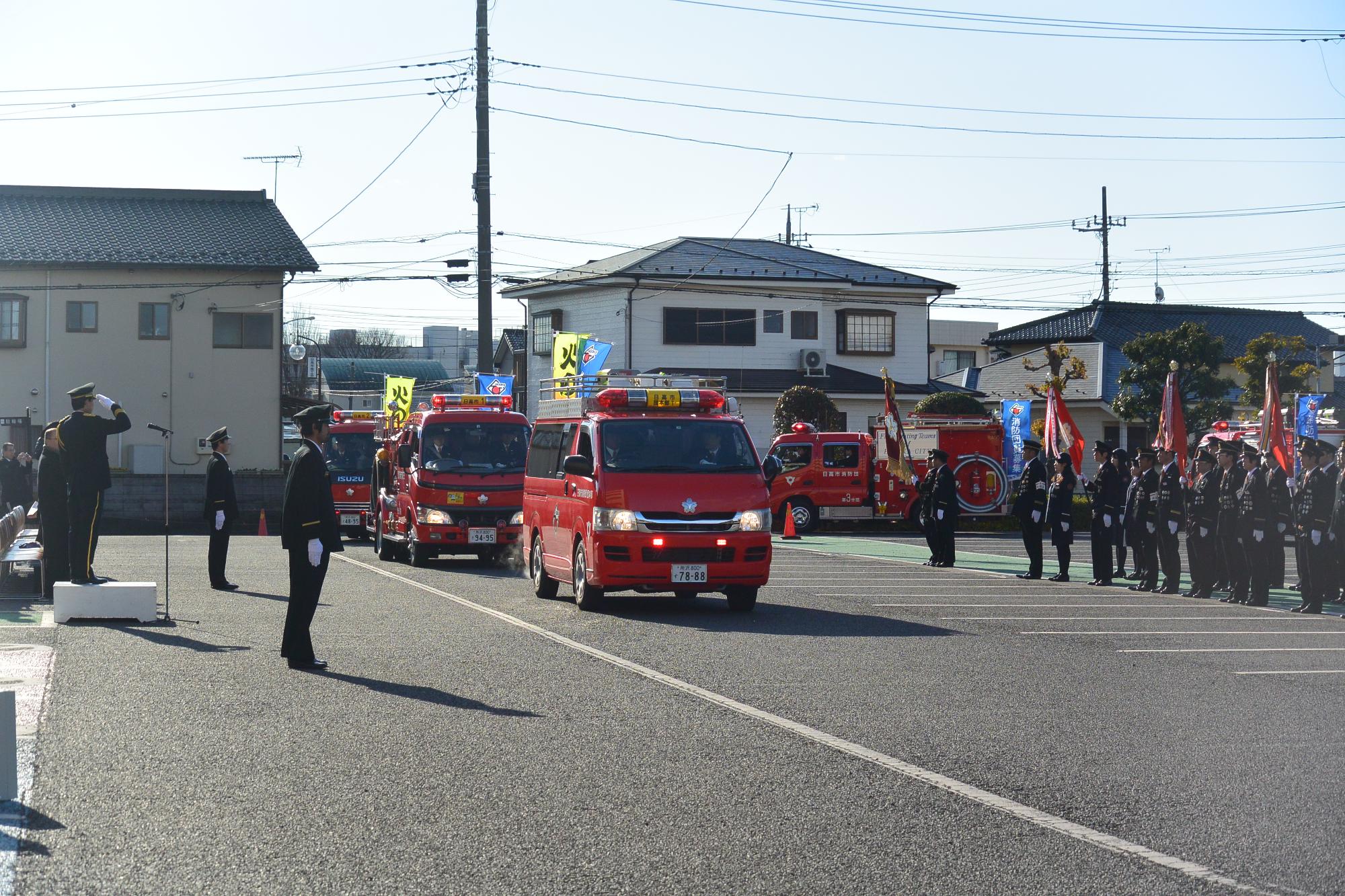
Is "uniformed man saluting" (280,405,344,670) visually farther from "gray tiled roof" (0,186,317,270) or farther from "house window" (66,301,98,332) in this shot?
"house window" (66,301,98,332)

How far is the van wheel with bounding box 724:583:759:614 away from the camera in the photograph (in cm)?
1473

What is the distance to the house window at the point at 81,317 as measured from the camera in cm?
4088

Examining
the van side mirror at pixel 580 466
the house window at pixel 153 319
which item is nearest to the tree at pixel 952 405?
the house window at pixel 153 319

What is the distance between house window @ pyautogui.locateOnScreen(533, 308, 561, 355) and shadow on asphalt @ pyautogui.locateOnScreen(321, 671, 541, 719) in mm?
38580

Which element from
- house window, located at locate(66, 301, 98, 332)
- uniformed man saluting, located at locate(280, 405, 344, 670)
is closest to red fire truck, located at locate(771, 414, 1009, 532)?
house window, located at locate(66, 301, 98, 332)

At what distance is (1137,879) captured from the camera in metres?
5.30

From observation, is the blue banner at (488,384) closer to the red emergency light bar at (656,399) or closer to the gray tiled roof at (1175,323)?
the red emergency light bar at (656,399)

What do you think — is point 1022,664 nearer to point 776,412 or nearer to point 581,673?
point 581,673

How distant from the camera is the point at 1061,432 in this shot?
24.8m

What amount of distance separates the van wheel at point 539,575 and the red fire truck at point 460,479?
390cm

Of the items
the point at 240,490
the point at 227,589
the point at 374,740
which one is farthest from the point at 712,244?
the point at 374,740

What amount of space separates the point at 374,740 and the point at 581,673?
8.84 feet

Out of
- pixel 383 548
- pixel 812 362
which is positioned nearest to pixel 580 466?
pixel 383 548

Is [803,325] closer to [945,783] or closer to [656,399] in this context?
[656,399]
